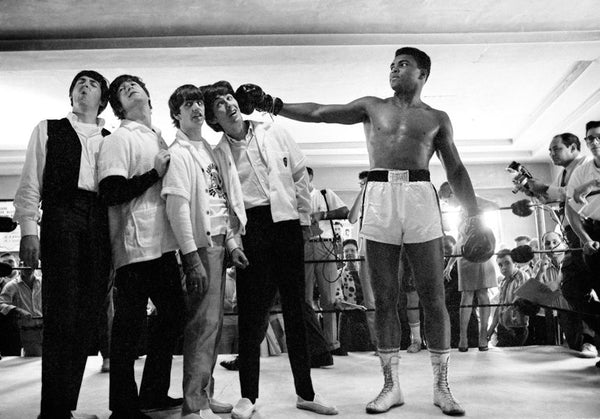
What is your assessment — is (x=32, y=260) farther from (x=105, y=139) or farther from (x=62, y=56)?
Answer: (x=62, y=56)

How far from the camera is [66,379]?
2.11m

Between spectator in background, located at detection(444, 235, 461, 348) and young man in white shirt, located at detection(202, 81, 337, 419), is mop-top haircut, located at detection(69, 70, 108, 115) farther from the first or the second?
spectator in background, located at detection(444, 235, 461, 348)

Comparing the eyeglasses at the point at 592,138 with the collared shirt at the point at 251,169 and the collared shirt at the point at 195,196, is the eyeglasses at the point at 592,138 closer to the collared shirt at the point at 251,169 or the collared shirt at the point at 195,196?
the collared shirt at the point at 251,169

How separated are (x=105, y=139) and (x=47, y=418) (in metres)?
1.15

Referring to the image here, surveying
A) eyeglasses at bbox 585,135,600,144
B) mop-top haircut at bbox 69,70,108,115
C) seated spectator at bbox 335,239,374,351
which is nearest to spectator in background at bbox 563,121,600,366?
eyeglasses at bbox 585,135,600,144

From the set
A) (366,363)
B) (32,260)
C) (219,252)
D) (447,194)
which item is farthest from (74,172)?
(447,194)

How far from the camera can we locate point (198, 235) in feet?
7.39

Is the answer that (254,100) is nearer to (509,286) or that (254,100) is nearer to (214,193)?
(214,193)

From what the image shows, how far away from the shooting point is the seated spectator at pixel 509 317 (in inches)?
225

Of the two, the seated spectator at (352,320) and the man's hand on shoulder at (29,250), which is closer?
the man's hand on shoulder at (29,250)

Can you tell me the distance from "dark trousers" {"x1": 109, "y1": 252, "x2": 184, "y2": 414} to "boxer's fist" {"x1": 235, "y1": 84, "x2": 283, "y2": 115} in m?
0.84

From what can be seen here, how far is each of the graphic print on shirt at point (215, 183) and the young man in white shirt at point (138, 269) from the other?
0.77 ft

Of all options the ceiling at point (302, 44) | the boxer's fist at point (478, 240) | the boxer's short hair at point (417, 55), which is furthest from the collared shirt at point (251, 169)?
the ceiling at point (302, 44)

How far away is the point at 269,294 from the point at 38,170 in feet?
3.75
